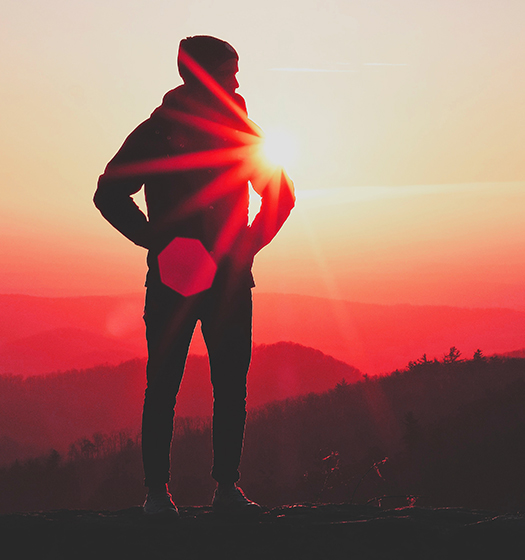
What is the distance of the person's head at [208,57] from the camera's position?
3.54 metres

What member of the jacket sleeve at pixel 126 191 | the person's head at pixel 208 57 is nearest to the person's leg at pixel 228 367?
the jacket sleeve at pixel 126 191

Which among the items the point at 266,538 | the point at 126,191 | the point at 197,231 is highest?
the point at 126,191

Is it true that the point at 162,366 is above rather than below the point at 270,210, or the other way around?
below

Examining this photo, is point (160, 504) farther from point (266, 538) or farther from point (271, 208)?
point (271, 208)

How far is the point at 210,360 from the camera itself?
3590 mm

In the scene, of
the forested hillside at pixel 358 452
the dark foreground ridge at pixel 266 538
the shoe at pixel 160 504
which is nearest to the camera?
the dark foreground ridge at pixel 266 538

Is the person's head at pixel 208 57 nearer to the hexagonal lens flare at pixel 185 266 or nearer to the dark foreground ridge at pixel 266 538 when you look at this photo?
the hexagonal lens flare at pixel 185 266

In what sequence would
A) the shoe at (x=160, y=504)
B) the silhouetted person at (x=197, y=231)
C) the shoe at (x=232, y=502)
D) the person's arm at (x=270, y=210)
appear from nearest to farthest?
1. the shoe at (x=160, y=504)
2. the silhouetted person at (x=197, y=231)
3. the shoe at (x=232, y=502)
4. the person's arm at (x=270, y=210)

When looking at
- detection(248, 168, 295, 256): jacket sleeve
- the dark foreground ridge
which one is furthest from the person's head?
the dark foreground ridge

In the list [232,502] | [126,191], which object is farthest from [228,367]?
[126,191]

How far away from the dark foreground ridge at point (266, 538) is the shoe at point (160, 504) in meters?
0.05

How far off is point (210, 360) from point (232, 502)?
950 mm

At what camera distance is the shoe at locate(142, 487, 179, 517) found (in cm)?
327

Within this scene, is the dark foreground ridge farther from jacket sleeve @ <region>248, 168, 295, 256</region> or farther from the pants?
jacket sleeve @ <region>248, 168, 295, 256</region>
